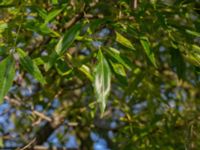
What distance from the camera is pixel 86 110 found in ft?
8.32

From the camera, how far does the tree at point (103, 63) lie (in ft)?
4.22

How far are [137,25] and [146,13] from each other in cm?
5

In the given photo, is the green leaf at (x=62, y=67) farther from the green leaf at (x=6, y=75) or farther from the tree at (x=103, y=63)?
the green leaf at (x=6, y=75)

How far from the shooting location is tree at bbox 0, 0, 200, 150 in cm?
129

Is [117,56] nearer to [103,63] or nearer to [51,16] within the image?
[103,63]

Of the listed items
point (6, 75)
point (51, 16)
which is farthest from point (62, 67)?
point (6, 75)

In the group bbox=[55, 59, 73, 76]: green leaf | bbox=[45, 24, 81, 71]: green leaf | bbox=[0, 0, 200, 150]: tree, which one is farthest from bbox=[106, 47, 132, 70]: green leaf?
bbox=[55, 59, 73, 76]: green leaf

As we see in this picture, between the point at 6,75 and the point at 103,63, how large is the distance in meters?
0.24

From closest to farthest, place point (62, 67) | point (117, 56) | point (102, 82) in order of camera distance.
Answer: point (102, 82) → point (117, 56) → point (62, 67)

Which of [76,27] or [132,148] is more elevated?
[76,27]

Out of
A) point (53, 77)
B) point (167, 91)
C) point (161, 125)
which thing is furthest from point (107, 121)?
point (161, 125)

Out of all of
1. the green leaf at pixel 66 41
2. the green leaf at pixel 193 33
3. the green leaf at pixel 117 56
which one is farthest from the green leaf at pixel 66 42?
the green leaf at pixel 193 33

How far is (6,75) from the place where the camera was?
3.90 ft

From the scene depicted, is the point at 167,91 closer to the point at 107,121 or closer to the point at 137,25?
the point at 107,121
